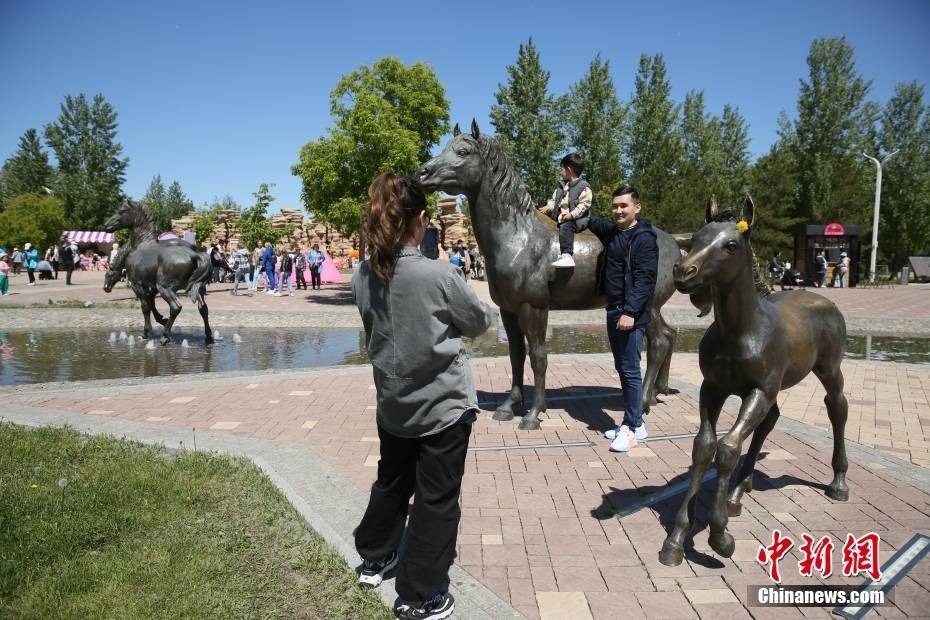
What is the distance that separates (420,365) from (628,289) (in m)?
2.67

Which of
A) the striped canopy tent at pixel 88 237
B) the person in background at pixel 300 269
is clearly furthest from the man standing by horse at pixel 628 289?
the striped canopy tent at pixel 88 237

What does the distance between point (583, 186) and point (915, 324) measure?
13.3m

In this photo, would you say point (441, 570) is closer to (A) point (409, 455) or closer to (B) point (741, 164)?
(A) point (409, 455)

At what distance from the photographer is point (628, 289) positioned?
4.84 metres

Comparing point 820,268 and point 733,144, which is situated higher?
point 733,144

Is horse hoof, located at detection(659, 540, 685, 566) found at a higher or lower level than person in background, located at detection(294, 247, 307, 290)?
lower

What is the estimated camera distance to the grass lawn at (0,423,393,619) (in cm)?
277

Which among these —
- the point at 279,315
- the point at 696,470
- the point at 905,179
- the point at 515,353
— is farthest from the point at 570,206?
the point at 905,179

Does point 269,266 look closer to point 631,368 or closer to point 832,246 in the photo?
point 631,368

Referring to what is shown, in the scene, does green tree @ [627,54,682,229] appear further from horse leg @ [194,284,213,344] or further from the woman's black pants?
the woman's black pants

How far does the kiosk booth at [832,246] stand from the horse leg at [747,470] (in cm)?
2877

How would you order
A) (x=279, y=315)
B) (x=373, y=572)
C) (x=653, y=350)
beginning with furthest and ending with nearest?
(x=279, y=315) < (x=653, y=350) < (x=373, y=572)

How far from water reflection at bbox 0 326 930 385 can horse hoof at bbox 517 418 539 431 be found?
250 cm

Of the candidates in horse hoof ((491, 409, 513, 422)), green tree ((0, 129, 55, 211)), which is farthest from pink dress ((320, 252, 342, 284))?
green tree ((0, 129, 55, 211))
